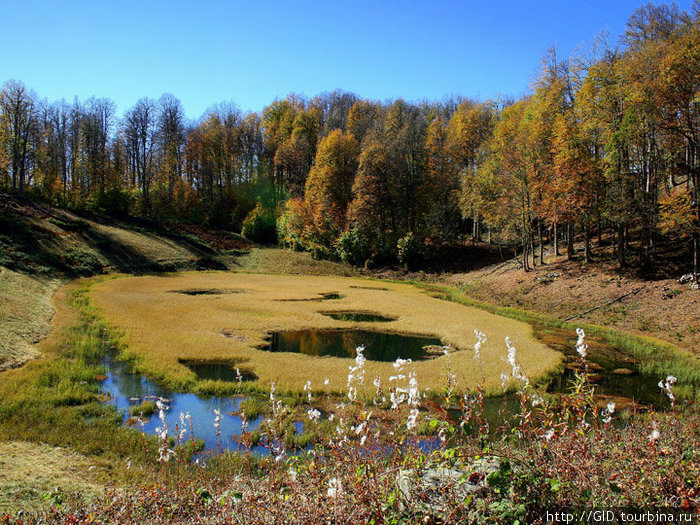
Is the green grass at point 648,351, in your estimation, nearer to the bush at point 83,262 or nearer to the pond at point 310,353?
the pond at point 310,353

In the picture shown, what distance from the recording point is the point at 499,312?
1169 inches

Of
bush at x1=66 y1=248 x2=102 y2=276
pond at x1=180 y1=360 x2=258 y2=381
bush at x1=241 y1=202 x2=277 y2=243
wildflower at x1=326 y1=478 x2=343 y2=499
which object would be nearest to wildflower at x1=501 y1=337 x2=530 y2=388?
wildflower at x1=326 y1=478 x2=343 y2=499

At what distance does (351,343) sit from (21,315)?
16365 mm

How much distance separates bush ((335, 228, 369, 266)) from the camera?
54812 millimetres

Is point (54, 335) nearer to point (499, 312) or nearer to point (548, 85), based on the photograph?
point (499, 312)

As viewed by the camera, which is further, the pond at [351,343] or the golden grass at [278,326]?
the pond at [351,343]

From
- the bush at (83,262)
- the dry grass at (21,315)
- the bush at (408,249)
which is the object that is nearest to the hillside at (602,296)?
the bush at (408,249)

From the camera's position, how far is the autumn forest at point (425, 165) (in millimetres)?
26828

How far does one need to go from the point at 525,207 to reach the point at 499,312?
552 inches

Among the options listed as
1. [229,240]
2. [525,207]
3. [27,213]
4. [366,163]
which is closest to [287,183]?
[229,240]

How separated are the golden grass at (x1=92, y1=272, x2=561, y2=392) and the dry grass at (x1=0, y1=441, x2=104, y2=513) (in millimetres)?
5360

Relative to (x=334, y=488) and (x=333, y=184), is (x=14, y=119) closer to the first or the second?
(x=333, y=184)

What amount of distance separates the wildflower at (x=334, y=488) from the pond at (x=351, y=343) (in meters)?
13.7

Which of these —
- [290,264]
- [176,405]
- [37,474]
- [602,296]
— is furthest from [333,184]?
[37,474]
